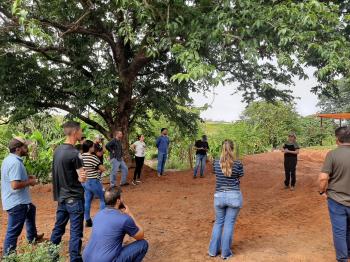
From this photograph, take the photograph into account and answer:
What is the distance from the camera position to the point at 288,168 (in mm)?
11125

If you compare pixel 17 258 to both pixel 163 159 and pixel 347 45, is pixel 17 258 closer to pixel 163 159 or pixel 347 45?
pixel 347 45

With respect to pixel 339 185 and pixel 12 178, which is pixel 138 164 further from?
pixel 339 185

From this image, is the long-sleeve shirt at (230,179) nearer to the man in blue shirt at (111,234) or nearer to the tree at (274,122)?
the man in blue shirt at (111,234)

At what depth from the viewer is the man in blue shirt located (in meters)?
4.40

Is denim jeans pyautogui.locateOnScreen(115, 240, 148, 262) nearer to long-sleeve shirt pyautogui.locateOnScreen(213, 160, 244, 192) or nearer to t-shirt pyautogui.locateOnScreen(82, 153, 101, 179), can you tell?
long-sleeve shirt pyautogui.locateOnScreen(213, 160, 244, 192)

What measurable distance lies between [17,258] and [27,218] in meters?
1.23

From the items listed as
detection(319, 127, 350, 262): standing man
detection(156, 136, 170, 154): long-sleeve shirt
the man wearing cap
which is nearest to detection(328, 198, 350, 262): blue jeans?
detection(319, 127, 350, 262): standing man

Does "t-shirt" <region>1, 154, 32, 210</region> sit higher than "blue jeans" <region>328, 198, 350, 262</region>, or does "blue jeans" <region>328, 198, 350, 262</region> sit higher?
"t-shirt" <region>1, 154, 32, 210</region>

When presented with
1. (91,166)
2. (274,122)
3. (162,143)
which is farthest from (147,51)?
(274,122)

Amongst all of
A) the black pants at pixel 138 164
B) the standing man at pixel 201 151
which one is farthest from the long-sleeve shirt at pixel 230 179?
the standing man at pixel 201 151

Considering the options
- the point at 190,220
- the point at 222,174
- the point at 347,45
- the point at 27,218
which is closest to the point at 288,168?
the point at 190,220

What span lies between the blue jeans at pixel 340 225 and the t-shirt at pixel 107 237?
2712mm

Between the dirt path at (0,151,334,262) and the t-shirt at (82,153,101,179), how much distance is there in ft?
3.49

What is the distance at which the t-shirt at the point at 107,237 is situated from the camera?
14.4 ft
